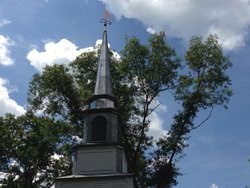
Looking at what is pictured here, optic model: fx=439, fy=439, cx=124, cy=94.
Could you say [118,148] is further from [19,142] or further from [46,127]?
[19,142]

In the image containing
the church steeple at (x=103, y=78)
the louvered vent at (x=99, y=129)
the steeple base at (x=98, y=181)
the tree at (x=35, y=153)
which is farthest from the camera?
the tree at (x=35, y=153)

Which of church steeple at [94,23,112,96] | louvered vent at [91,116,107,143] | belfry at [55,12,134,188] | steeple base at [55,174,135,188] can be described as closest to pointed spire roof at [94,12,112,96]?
church steeple at [94,23,112,96]

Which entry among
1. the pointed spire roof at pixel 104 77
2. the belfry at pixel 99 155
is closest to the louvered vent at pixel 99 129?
the belfry at pixel 99 155

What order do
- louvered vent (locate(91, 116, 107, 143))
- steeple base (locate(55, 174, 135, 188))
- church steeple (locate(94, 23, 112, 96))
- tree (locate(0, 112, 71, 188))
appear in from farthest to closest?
tree (locate(0, 112, 71, 188)) < church steeple (locate(94, 23, 112, 96)) < louvered vent (locate(91, 116, 107, 143)) < steeple base (locate(55, 174, 135, 188))

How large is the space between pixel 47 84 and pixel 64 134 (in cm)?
391

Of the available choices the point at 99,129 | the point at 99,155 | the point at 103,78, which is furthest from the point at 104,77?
the point at 99,155

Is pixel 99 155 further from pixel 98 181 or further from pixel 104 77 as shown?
pixel 104 77

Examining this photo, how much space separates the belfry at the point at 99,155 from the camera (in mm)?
20344

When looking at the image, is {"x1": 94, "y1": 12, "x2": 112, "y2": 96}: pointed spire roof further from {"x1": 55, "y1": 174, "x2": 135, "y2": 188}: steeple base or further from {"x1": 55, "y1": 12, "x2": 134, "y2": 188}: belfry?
{"x1": 55, "y1": 174, "x2": 135, "y2": 188}: steeple base

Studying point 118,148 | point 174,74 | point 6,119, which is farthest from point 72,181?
point 6,119

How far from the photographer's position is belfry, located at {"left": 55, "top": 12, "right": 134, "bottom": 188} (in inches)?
801

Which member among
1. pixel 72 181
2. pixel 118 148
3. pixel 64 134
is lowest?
pixel 72 181

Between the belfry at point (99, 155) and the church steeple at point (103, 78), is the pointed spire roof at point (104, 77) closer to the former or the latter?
the church steeple at point (103, 78)

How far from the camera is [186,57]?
31.2 metres
